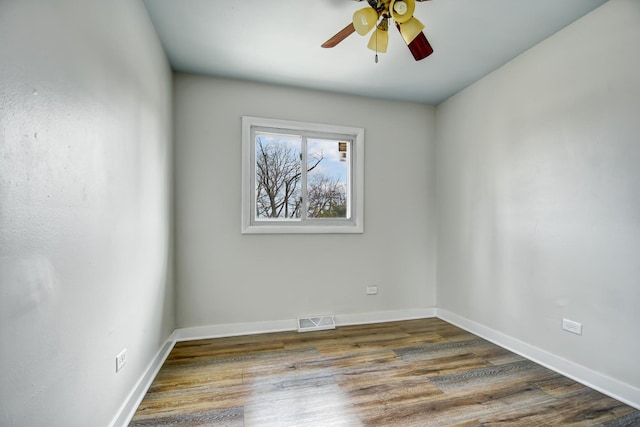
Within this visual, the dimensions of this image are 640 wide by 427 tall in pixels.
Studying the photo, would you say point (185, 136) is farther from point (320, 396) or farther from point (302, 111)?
point (320, 396)

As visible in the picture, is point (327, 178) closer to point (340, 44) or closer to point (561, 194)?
point (340, 44)

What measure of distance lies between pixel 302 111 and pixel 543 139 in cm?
227

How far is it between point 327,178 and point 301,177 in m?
0.33

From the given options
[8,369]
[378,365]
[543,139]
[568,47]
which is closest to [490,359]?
[378,365]

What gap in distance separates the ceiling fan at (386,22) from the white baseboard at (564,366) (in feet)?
8.34

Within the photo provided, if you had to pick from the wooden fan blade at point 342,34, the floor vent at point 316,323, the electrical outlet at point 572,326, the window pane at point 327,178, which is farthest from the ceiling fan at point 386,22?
the floor vent at point 316,323

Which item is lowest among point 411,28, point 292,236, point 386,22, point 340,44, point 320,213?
point 292,236

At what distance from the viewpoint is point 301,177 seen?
3330 millimetres

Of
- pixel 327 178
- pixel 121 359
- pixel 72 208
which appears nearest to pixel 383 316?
pixel 327 178

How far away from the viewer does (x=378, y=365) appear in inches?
94.0

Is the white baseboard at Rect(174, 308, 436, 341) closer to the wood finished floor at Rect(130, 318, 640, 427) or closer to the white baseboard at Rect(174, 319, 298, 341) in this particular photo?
the white baseboard at Rect(174, 319, 298, 341)

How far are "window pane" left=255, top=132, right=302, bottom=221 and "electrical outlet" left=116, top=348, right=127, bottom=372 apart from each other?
1749mm

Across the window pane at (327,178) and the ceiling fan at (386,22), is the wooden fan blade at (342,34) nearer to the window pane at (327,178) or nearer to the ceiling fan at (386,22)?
the ceiling fan at (386,22)

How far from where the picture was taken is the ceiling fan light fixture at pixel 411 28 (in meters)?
1.76
